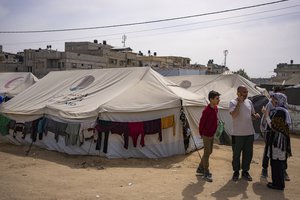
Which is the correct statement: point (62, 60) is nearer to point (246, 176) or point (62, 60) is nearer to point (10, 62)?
point (10, 62)

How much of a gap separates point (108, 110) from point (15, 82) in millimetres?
15566

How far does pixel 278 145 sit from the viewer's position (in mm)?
6414

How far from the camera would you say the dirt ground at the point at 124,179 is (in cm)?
612

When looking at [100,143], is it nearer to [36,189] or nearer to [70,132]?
[70,132]

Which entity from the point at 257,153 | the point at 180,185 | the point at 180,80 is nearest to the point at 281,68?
the point at 180,80

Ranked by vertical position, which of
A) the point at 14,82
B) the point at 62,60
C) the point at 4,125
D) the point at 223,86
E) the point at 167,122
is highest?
the point at 62,60

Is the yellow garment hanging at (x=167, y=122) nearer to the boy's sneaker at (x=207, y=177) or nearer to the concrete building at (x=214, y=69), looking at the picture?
the boy's sneaker at (x=207, y=177)

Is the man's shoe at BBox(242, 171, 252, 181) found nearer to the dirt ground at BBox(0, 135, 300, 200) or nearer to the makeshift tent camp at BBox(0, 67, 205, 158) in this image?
the dirt ground at BBox(0, 135, 300, 200)

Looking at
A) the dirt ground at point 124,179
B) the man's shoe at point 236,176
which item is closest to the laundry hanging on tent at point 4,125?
the dirt ground at point 124,179

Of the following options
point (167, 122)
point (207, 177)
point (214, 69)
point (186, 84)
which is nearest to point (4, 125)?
point (167, 122)

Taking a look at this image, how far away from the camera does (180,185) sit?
266 inches

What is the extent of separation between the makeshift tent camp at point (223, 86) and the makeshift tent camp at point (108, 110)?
12.1 ft

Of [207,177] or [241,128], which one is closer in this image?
[241,128]

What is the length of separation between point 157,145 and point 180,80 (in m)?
9.24
